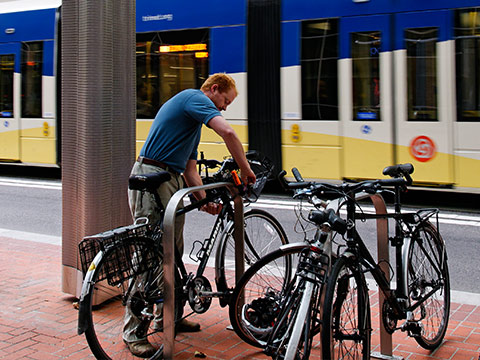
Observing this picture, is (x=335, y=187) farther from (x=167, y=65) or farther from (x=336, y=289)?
(x=167, y=65)

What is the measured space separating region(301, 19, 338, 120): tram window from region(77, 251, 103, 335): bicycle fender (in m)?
8.08

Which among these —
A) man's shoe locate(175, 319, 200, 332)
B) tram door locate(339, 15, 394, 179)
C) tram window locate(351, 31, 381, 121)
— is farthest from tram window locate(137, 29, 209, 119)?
man's shoe locate(175, 319, 200, 332)

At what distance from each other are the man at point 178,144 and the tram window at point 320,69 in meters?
6.83

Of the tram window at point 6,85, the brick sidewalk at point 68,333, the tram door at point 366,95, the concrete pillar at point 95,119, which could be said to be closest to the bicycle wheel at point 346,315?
the brick sidewalk at point 68,333

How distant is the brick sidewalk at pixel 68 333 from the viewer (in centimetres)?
459

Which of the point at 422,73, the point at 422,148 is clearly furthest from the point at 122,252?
the point at 422,73

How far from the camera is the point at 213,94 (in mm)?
4902

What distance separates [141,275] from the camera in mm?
4270

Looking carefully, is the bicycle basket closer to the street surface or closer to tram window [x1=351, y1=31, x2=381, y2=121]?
the street surface

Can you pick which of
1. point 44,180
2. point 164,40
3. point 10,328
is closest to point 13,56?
point 44,180

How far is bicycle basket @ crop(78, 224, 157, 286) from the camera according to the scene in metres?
4.05

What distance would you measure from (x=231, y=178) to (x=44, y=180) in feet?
36.9

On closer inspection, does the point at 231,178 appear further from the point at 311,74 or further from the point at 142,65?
the point at 142,65

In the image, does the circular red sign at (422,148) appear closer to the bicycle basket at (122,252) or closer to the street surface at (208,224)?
the street surface at (208,224)
